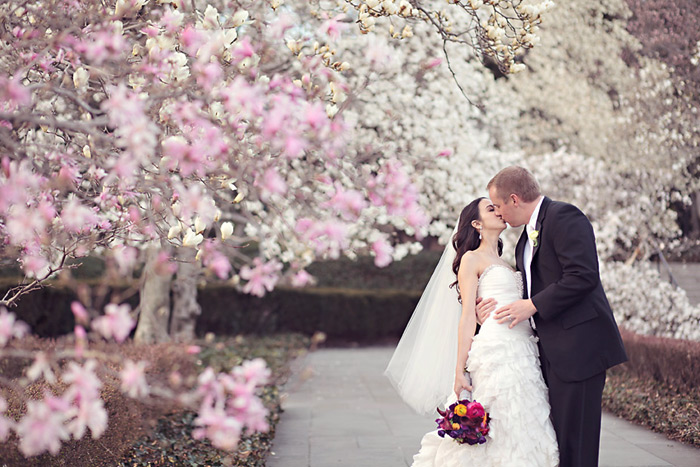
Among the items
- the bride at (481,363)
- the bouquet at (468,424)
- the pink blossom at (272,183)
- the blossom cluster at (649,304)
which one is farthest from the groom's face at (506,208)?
the blossom cluster at (649,304)

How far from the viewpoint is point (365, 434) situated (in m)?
6.93

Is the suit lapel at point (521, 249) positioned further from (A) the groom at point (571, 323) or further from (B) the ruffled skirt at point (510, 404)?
(B) the ruffled skirt at point (510, 404)

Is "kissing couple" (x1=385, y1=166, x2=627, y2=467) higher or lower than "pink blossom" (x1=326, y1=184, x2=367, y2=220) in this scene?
lower

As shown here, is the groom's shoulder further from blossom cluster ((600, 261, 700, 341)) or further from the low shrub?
blossom cluster ((600, 261, 700, 341))

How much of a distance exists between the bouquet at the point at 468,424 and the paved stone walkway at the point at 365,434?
2.68 feet

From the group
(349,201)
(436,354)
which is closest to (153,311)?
(436,354)

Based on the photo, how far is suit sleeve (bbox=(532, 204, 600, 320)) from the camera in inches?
151

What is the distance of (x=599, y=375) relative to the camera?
3.90 m

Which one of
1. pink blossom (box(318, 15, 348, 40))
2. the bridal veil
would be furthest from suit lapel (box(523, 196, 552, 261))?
pink blossom (box(318, 15, 348, 40))

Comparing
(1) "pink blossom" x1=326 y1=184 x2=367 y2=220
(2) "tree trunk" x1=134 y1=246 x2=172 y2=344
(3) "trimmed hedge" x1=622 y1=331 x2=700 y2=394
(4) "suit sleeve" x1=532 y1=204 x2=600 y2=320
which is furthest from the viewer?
(2) "tree trunk" x1=134 y1=246 x2=172 y2=344

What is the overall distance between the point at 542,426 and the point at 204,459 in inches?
103

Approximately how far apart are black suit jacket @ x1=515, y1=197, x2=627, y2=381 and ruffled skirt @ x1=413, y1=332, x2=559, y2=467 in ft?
0.55

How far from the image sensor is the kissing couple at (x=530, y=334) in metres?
3.88

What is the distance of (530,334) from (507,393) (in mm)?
399
